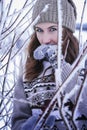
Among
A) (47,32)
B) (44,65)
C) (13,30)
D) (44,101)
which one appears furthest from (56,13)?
(13,30)

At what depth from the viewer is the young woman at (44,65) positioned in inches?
49.5

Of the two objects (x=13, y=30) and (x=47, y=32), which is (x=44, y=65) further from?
(x=13, y=30)

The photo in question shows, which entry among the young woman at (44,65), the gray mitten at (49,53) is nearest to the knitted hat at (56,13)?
the young woman at (44,65)

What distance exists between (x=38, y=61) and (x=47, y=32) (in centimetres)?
17

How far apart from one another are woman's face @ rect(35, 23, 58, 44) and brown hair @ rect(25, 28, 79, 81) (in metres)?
0.07

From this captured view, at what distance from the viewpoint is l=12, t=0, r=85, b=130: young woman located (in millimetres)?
1257

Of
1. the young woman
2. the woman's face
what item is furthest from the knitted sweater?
the woman's face

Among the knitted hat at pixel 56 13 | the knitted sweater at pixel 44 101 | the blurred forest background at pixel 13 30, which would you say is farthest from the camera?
the knitted hat at pixel 56 13

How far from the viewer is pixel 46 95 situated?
1300mm

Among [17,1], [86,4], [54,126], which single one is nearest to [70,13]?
[17,1]

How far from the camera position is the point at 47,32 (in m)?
1.29

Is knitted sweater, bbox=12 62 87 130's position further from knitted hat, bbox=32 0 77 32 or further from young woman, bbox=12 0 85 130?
knitted hat, bbox=32 0 77 32

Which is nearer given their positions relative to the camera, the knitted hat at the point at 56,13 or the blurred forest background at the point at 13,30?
the blurred forest background at the point at 13,30

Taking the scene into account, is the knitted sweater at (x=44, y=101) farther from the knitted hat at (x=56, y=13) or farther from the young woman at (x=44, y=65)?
the knitted hat at (x=56, y=13)
